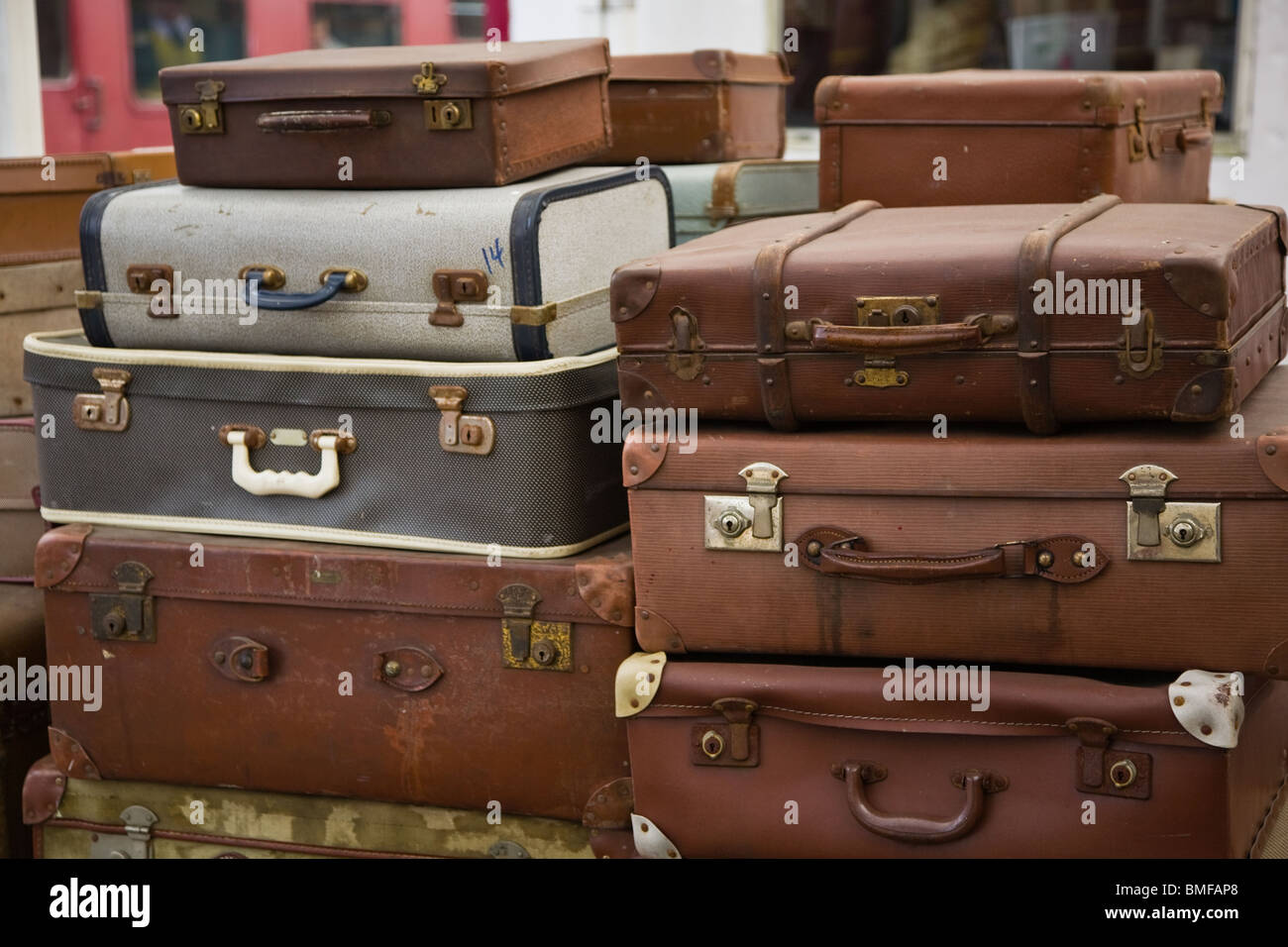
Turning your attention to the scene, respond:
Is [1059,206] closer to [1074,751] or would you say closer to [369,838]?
[1074,751]

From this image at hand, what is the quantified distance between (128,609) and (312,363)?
1.86 feet

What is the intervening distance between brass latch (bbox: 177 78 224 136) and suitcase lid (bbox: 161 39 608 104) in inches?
0.4

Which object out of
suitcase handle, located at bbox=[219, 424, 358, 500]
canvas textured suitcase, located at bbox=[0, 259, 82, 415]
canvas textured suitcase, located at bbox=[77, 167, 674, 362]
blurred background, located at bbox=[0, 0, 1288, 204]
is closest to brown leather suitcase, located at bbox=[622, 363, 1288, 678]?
canvas textured suitcase, located at bbox=[77, 167, 674, 362]

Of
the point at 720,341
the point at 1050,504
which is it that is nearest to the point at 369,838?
the point at 720,341

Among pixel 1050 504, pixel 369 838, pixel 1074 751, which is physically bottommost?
pixel 369 838

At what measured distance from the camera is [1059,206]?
2.68 metres

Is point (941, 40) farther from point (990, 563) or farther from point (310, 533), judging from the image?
point (990, 563)

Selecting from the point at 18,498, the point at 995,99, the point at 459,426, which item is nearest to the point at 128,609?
the point at 18,498

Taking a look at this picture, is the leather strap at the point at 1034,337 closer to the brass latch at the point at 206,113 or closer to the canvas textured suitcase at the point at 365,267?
the canvas textured suitcase at the point at 365,267

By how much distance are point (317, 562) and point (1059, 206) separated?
142 cm

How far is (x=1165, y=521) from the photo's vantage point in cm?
215

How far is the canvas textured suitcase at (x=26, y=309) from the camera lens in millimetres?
3393

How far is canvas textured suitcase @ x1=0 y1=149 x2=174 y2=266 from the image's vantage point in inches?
134

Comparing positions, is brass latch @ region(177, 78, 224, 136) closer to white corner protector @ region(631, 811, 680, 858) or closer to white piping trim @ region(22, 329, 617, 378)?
white piping trim @ region(22, 329, 617, 378)
